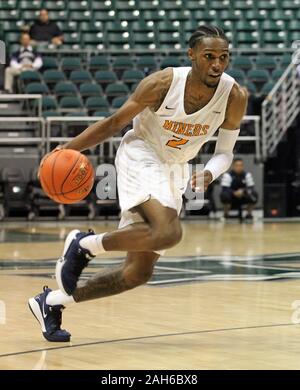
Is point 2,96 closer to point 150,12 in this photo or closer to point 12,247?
point 150,12

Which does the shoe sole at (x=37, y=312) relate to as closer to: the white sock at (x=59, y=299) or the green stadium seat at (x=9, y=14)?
the white sock at (x=59, y=299)

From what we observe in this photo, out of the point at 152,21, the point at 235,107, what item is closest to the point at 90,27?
the point at 152,21

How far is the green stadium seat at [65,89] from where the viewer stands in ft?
61.2

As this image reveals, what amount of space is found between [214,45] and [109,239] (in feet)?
4.00

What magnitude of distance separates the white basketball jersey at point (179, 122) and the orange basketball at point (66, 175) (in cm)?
41

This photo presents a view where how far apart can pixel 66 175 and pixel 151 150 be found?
20.6 inches

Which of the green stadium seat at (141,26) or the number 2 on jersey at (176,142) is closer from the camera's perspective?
the number 2 on jersey at (176,142)

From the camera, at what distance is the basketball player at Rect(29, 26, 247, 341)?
4891 millimetres

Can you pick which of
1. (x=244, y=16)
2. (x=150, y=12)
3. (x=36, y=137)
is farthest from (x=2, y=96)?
(x=244, y=16)

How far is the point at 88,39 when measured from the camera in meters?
20.7

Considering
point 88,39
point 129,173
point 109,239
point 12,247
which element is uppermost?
point 88,39

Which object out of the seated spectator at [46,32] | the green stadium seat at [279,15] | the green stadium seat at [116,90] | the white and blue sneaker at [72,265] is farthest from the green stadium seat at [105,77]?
the white and blue sneaker at [72,265]

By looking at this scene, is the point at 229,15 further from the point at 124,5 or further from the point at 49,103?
the point at 49,103

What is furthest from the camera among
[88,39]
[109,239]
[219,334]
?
[88,39]
